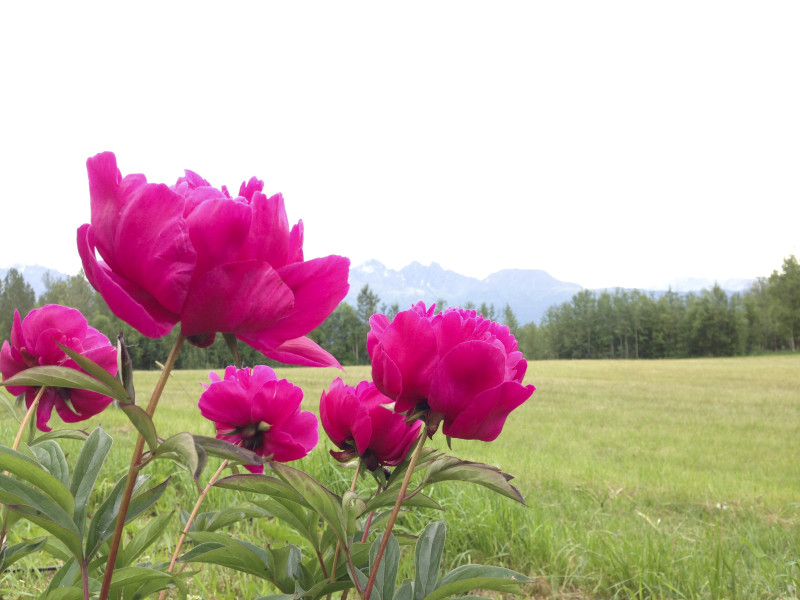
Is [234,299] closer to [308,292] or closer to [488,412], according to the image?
[308,292]

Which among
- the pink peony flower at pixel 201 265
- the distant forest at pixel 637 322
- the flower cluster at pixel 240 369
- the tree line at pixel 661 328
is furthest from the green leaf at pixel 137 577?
the tree line at pixel 661 328

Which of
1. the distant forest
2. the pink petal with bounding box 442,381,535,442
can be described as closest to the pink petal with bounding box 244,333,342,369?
the pink petal with bounding box 442,381,535,442

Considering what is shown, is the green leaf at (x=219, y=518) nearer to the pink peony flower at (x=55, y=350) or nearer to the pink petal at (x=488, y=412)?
the pink peony flower at (x=55, y=350)

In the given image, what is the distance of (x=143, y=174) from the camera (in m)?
0.42

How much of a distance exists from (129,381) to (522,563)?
1.67 metres

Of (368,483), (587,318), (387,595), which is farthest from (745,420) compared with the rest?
(587,318)

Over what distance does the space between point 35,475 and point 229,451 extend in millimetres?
200

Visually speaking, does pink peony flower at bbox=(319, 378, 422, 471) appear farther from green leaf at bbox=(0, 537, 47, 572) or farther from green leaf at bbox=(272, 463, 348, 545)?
green leaf at bbox=(0, 537, 47, 572)

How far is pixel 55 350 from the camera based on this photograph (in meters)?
0.64

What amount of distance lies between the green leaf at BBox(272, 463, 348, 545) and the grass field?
0.38m

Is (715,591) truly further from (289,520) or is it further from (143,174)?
(143,174)

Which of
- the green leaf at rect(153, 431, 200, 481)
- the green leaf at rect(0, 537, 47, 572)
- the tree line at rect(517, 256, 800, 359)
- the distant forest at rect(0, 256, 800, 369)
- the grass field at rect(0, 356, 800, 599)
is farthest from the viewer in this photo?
the tree line at rect(517, 256, 800, 359)

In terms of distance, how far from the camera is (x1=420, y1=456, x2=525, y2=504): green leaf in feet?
1.42

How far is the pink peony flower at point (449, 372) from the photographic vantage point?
455mm
